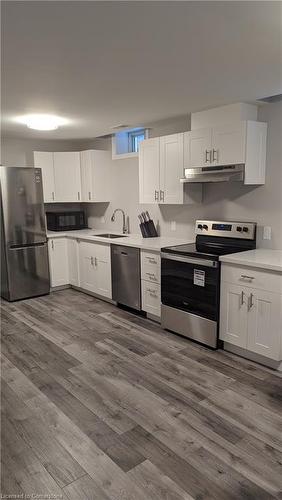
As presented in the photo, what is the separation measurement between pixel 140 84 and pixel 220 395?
245cm

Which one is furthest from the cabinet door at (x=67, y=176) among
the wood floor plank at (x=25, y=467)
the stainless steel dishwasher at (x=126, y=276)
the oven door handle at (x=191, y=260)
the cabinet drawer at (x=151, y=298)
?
the wood floor plank at (x=25, y=467)

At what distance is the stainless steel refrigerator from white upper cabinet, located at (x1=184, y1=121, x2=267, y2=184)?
8.15ft

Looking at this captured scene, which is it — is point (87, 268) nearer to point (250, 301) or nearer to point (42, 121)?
point (42, 121)

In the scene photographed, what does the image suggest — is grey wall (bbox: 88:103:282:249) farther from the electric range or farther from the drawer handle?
the drawer handle

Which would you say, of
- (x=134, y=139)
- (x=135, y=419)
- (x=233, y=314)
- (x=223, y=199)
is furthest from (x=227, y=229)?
(x=134, y=139)

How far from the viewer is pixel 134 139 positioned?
5160mm

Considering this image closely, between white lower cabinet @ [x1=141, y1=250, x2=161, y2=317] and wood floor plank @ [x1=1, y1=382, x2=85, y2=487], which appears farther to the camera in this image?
white lower cabinet @ [x1=141, y1=250, x2=161, y2=317]

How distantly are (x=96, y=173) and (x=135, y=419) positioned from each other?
12.8 ft

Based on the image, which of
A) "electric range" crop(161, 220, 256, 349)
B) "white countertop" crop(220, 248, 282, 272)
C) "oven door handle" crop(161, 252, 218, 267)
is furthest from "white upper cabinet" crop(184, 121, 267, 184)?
"oven door handle" crop(161, 252, 218, 267)

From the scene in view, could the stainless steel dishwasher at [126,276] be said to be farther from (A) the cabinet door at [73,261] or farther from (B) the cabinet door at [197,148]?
(B) the cabinet door at [197,148]

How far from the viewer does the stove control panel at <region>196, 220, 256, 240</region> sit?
348cm

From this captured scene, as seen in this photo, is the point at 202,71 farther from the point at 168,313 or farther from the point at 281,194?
the point at 168,313

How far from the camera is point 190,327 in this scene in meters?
3.47

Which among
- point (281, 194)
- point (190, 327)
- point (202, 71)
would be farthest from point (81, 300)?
point (202, 71)
